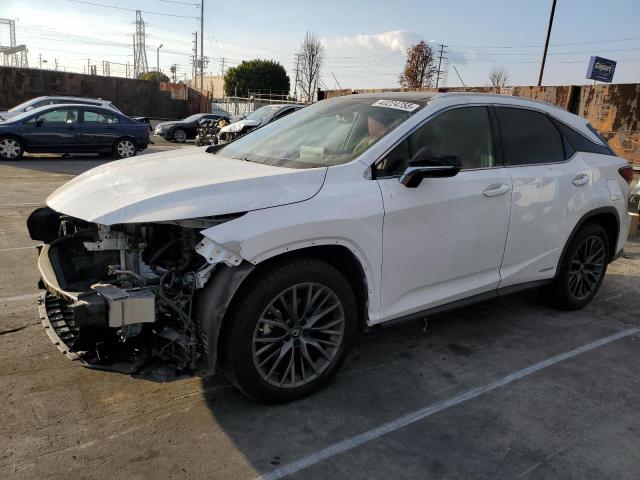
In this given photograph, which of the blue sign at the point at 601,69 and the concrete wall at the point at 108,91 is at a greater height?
the blue sign at the point at 601,69

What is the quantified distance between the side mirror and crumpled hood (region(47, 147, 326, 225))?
0.55 meters

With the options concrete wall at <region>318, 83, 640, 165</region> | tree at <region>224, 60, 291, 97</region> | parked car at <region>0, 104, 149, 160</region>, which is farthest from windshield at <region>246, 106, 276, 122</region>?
tree at <region>224, 60, 291, 97</region>

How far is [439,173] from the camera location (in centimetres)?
332

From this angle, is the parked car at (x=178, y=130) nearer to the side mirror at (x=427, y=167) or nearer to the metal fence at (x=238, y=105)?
the metal fence at (x=238, y=105)

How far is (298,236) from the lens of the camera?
2928 millimetres

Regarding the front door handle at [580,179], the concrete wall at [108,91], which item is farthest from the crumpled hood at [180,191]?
the concrete wall at [108,91]

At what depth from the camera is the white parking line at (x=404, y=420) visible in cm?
269

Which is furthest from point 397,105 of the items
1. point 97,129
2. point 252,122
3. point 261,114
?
point 261,114

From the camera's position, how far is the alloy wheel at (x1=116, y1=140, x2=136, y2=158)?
15930 millimetres

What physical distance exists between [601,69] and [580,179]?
20.2 m

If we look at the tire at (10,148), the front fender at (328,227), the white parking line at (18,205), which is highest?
the front fender at (328,227)

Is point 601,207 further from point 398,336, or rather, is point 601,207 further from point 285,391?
point 285,391

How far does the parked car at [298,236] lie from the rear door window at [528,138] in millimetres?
17

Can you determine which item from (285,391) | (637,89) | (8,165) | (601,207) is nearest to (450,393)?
(285,391)
